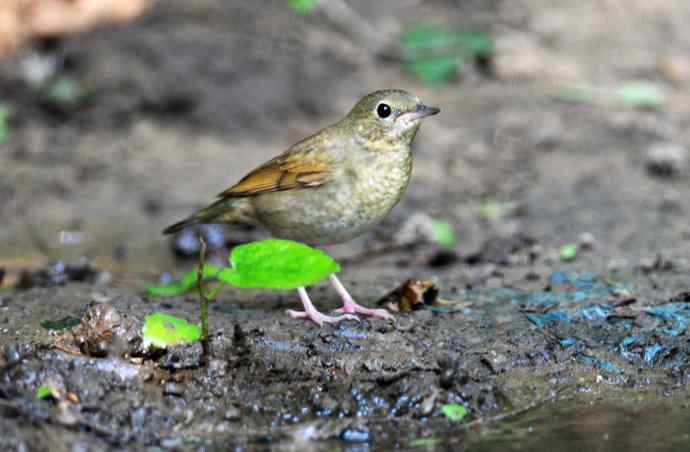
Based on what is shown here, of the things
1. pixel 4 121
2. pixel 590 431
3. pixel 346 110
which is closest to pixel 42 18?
pixel 4 121

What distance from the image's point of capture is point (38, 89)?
34.0 ft

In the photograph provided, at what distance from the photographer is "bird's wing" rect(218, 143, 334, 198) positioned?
226 inches

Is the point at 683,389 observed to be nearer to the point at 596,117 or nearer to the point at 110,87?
the point at 596,117

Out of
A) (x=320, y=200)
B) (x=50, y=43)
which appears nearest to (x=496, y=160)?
(x=320, y=200)

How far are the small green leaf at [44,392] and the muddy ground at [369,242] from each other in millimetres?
24

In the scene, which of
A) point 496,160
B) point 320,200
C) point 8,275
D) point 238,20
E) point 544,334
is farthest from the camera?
point 238,20

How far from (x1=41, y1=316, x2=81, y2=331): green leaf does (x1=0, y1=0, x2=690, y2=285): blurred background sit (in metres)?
2.39

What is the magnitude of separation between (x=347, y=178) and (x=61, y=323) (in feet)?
5.56

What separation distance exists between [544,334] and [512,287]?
3.48ft

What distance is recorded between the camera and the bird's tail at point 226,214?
615cm

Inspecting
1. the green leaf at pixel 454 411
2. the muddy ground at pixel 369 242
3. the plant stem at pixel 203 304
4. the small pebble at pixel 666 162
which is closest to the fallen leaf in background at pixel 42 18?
the muddy ground at pixel 369 242

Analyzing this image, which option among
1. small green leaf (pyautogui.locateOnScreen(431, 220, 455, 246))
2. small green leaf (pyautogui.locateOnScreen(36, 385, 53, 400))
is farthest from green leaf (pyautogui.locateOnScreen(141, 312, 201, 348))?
small green leaf (pyautogui.locateOnScreen(431, 220, 455, 246))

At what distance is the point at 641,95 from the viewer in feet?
33.1

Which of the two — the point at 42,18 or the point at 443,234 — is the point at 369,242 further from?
the point at 42,18
